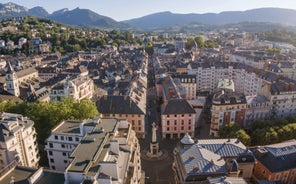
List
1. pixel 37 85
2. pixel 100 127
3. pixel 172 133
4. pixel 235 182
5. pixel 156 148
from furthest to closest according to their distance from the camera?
pixel 37 85, pixel 172 133, pixel 156 148, pixel 100 127, pixel 235 182

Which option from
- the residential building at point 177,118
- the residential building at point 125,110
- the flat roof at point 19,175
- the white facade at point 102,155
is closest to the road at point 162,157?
the residential building at point 177,118

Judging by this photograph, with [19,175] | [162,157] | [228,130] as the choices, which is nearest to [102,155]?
[19,175]

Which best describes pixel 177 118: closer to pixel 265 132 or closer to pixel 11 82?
pixel 265 132

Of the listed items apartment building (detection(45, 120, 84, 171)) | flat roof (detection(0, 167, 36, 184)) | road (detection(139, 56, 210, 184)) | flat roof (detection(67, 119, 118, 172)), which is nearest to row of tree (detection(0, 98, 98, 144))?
apartment building (detection(45, 120, 84, 171))

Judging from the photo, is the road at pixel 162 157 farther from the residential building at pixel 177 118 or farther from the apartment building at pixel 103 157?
the apartment building at pixel 103 157

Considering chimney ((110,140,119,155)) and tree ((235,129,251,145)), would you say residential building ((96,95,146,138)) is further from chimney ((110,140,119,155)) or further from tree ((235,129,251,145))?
chimney ((110,140,119,155))

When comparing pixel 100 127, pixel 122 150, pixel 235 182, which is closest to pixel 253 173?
pixel 235 182

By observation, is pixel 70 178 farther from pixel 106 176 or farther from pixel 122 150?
pixel 122 150
